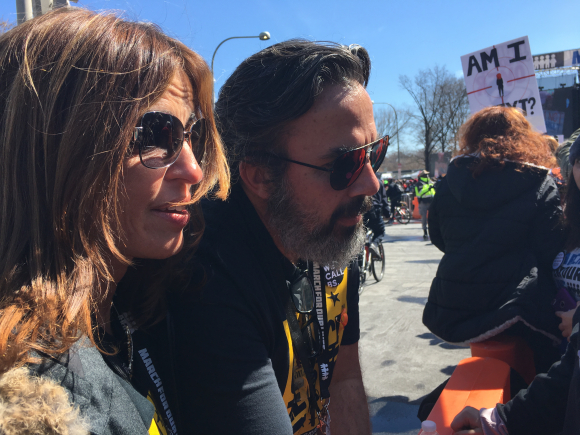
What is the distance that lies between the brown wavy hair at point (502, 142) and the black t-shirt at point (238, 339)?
1.99 metres

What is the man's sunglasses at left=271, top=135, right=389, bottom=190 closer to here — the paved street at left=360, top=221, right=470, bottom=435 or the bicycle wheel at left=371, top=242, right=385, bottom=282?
the paved street at left=360, top=221, right=470, bottom=435

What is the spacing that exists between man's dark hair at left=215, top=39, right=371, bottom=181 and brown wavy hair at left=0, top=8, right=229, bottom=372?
2.02ft

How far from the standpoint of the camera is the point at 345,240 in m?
1.67

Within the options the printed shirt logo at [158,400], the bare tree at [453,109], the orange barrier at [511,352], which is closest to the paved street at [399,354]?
the orange barrier at [511,352]

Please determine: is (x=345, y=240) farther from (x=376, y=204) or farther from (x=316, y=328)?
(x=376, y=204)

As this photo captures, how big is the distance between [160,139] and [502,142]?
2.59 metres

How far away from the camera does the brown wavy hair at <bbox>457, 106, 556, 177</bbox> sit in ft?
9.16

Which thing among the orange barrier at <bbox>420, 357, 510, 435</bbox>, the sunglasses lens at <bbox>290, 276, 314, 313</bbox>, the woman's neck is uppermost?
the woman's neck

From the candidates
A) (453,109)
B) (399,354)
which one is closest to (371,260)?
(399,354)

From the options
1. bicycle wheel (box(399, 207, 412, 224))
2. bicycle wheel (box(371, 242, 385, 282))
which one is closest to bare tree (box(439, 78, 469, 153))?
bicycle wheel (box(399, 207, 412, 224))

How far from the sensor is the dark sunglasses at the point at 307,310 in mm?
1468

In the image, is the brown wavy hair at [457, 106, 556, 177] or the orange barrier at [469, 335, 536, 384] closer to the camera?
the orange barrier at [469, 335, 536, 384]

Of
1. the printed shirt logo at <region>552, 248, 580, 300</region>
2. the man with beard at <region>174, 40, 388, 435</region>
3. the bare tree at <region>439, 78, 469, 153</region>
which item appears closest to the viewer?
the man with beard at <region>174, 40, 388, 435</region>

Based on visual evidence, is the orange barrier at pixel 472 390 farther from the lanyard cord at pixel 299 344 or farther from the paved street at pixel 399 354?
the paved street at pixel 399 354
